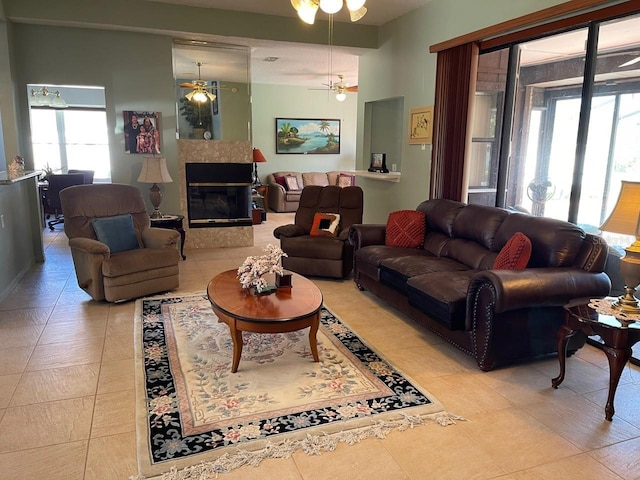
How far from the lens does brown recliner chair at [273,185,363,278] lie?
495 centimetres

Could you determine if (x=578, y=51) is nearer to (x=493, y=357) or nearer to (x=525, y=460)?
(x=493, y=357)

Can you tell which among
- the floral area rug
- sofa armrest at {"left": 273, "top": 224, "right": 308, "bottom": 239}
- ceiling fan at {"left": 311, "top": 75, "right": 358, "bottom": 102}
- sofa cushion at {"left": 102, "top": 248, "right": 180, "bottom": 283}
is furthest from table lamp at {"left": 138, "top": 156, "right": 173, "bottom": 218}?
ceiling fan at {"left": 311, "top": 75, "right": 358, "bottom": 102}

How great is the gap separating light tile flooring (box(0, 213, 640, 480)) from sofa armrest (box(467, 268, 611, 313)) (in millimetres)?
521

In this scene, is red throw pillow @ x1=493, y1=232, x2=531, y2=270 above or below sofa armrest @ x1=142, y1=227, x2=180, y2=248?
above

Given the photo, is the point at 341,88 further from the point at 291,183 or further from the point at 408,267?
the point at 408,267

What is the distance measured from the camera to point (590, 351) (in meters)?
3.43

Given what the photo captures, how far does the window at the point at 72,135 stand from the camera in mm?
9367

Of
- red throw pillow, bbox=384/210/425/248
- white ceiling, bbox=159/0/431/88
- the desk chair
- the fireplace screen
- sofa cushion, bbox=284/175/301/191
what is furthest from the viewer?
sofa cushion, bbox=284/175/301/191

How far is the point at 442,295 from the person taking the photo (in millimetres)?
3188

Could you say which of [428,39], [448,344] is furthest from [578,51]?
[448,344]

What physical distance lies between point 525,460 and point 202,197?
529 cm

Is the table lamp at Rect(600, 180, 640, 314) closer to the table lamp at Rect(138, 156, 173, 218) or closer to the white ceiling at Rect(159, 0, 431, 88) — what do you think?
the white ceiling at Rect(159, 0, 431, 88)

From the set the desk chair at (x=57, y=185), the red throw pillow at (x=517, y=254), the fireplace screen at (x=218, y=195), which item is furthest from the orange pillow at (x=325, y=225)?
the desk chair at (x=57, y=185)

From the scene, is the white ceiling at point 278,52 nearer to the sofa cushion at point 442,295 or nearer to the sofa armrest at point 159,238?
the sofa armrest at point 159,238
